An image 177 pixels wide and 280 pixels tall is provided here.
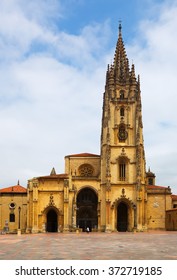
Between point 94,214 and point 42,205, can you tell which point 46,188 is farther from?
point 94,214

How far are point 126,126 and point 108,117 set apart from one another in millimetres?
3347

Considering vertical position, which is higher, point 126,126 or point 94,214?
point 126,126

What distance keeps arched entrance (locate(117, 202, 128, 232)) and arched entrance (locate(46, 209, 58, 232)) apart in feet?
32.4

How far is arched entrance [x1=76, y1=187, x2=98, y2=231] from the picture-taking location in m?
62.5

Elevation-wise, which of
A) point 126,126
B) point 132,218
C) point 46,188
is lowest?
point 132,218

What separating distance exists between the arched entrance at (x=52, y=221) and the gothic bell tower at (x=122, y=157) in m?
7.42

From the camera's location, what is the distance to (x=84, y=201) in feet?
206

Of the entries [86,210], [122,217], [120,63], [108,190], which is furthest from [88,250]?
[120,63]

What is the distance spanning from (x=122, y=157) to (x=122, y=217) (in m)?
9.53

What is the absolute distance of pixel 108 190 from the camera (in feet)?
197

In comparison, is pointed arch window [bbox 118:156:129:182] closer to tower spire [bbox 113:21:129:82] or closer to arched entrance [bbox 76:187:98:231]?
arched entrance [bbox 76:187:98:231]
